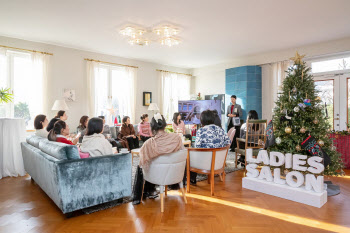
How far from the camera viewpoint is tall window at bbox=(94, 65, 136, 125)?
6.88 meters

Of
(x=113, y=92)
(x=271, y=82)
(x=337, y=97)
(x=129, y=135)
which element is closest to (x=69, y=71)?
(x=113, y=92)

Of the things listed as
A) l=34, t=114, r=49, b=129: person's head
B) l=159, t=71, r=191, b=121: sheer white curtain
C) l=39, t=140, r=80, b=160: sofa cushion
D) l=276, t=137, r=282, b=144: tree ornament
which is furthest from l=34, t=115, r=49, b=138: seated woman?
l=159, t=71, r=191, b=121: sheer white curtain

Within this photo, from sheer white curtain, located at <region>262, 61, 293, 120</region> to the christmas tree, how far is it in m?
3.43

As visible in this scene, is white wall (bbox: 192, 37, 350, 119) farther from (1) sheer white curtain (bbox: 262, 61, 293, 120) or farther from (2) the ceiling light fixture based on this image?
(2) the ceiling light fixture

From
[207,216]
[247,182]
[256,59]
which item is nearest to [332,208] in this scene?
[247,182]

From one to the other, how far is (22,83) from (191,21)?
4.37 metres

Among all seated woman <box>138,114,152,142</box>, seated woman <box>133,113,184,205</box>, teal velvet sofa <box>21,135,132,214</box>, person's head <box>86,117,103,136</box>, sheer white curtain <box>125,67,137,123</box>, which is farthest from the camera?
sheer white curtain <box>125,67,137,123</box>

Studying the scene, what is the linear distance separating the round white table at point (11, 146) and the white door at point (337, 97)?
7241 mm

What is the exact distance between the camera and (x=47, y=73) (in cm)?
580

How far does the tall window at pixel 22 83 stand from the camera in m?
5.32

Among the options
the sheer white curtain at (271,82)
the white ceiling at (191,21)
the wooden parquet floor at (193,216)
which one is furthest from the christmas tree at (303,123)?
the sheer white curtain at (271,82)

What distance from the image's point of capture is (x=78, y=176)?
2621 millimetres

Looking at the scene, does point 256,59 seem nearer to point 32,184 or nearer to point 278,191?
point 278,191

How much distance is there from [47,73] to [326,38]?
7.03 m
